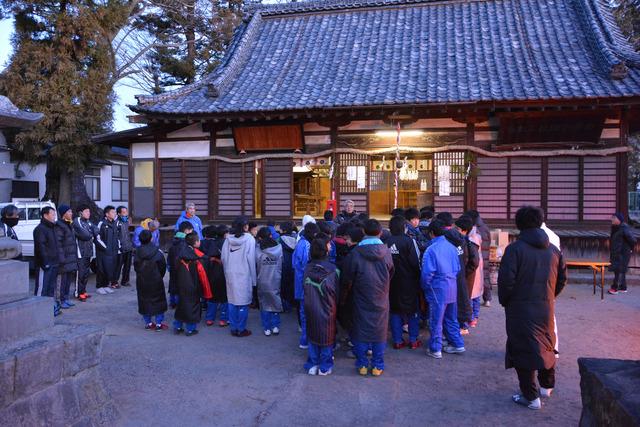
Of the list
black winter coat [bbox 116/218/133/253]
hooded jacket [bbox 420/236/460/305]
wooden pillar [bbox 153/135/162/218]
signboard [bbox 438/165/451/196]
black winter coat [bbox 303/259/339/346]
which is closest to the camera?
black winter coat [bbox 303/259/339/346]

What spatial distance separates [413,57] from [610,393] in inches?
452

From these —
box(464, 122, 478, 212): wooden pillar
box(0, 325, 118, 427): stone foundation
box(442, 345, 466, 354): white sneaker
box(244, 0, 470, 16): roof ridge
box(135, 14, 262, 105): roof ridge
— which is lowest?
box(442, 345, 466, 354): white sneaker

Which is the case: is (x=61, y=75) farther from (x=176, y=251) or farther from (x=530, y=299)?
(x=530, y=299)

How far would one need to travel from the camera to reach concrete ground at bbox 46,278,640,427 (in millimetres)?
4055

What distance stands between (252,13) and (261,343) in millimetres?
13643

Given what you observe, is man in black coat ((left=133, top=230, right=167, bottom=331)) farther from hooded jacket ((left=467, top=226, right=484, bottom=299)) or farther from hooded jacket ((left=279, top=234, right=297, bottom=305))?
hooded jacket ((left=467, top=226, right=484, bottom=299))

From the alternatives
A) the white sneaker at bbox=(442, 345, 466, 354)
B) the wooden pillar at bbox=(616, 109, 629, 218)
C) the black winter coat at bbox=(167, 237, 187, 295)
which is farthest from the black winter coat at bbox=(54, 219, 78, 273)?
the wooden pillar at bbox=(616, 109, 629, 218)

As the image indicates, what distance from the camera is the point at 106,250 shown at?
9.32m

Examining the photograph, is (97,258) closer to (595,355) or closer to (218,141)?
(218,141)

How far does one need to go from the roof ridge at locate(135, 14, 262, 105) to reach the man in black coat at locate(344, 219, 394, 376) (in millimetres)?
8733

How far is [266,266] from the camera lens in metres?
6.35

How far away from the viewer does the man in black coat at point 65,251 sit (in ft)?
25.3

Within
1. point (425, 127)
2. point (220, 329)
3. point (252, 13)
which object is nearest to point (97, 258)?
point (220, 329)

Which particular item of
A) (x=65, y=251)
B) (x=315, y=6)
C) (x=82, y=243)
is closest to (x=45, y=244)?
(x=65, y=251)
